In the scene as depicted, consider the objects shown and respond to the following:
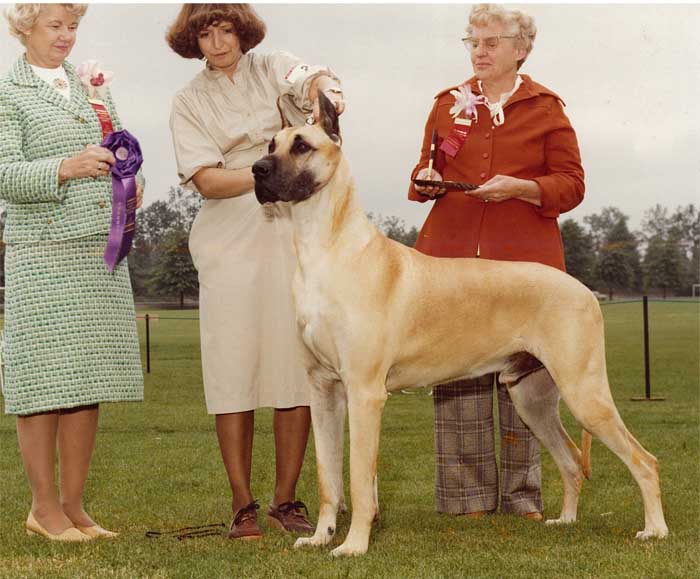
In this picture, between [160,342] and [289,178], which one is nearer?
[289,178]

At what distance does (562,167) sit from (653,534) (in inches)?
83.3

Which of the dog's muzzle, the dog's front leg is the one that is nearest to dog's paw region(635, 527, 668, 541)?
the dog's front leg

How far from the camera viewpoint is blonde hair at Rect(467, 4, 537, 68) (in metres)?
5.14

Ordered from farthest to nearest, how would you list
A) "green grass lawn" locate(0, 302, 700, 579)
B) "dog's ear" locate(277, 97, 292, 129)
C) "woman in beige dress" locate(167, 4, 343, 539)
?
1. "dog's ear" locate(277, 97, 292, 129)
2. "woman in beige dress" locate(167, 4, 343, 539)
3. "green grass lawn" locate(0, 302, 700, 579)

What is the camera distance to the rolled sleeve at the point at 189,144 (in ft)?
15.8

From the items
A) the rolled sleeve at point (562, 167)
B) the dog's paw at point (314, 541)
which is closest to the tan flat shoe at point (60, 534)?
the dog's paw at point (314, 541)

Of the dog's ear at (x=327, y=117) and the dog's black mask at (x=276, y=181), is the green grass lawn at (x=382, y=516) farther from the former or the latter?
the dog's ear at (x=327, y=117)

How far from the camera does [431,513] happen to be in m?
5.88

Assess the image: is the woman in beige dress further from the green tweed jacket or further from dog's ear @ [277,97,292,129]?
the green tweed jacket

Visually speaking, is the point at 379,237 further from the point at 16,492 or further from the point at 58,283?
the point at 16,492

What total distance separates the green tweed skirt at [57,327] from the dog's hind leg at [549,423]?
7.68 feet

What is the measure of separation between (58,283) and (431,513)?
9.13 feet

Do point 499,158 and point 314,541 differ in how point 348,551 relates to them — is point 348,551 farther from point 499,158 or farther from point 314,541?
point 499,158

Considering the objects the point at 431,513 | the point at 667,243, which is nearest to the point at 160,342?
the point at 667,243
